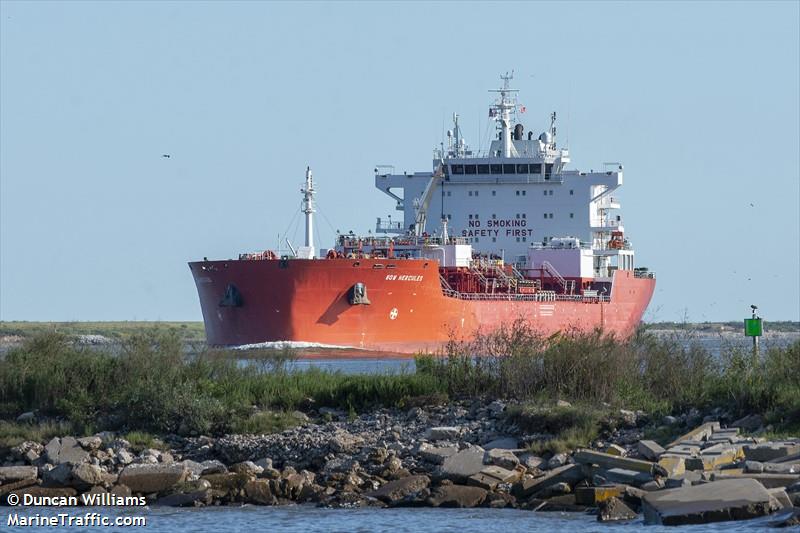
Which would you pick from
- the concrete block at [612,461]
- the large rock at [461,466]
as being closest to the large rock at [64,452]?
the large rock at [461,466]

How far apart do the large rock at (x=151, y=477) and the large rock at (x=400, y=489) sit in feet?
7.69

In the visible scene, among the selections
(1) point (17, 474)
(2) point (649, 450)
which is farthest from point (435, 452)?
(1) point (17, 474)

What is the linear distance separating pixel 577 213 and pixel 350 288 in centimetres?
1443

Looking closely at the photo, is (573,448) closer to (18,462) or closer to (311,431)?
(311,431)

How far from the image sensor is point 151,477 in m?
17.5

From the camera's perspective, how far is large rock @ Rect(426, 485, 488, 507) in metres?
16.4

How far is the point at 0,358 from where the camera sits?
23484 millimetres

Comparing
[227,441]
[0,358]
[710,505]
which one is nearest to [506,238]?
[0,358]

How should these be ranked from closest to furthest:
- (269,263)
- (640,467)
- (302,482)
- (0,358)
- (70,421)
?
(640,467)
(302,482)
(70,421)
(0,358)
(269,263)

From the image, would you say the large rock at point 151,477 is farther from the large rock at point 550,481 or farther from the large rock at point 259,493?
the large rock at point 550,481

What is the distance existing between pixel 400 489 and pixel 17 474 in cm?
464

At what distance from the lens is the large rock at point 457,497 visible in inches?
645

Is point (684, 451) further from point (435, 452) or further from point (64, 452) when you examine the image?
point (64, 452)

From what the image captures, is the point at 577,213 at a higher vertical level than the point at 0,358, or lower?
higher
